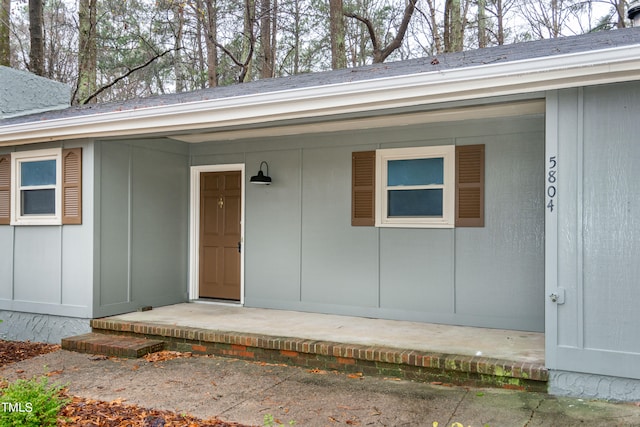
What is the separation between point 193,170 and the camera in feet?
22.6

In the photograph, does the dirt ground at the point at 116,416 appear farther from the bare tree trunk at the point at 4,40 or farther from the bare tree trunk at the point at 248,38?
the bare tree trunk at the point at 248,38

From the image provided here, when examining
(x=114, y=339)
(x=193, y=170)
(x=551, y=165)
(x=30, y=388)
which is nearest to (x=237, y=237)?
(x=193, y=170)

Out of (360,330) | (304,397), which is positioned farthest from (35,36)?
(304,397)

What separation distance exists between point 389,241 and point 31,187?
4313 millimetres

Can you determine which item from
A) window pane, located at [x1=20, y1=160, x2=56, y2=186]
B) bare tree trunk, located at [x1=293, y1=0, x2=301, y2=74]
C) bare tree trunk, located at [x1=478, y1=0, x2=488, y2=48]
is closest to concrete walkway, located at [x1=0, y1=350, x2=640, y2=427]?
window pane, located at [x1=20, y1=160, x2=56, y2=186]

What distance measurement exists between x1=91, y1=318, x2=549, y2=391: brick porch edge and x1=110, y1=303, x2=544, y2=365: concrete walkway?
16cm

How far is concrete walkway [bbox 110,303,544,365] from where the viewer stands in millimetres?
4219

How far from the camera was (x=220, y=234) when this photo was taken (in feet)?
22.0

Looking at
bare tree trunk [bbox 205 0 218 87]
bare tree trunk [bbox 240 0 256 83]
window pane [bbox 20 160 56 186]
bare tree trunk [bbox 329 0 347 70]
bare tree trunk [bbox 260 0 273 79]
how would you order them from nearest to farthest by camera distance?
window pane [bbox 20 160 56 186] → bare tree trunk [bbox 329 0 347 70] → bare tree trunk [bbox 240 0 256 83] → bare tree trunk [bbox 205 0 218 87] → bare tree trunk [bbox 260 0 273 79]

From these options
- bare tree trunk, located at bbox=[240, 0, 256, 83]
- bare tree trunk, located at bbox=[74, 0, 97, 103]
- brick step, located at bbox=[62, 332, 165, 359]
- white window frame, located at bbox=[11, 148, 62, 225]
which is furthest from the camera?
bare tree trunk, located at bbox=[240, 0, 256, 83]

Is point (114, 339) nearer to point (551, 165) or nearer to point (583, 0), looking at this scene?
point (551, 165)

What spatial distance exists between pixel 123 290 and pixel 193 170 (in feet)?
6.07

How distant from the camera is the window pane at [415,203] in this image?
17.7 feet

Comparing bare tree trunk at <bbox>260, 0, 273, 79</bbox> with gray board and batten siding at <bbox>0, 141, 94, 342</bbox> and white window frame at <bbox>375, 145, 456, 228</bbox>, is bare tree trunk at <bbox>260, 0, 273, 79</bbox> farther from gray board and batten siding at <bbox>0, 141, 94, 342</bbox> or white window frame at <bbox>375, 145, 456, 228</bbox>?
white window frame at <bbox>375, 145, 456, 228</bbox>
